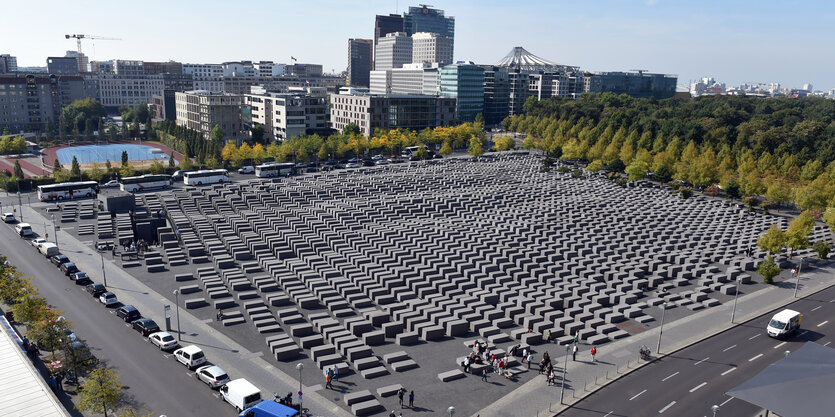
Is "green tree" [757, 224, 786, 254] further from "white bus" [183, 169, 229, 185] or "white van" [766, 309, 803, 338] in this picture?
"white bus" [183, 169, 229, 185]

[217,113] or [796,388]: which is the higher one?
[217,113]

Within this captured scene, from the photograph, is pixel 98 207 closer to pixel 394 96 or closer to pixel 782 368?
pixel 782 368

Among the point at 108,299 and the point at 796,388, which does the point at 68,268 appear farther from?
the point at 796,388

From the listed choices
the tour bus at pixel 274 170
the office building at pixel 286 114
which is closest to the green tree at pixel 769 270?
the tour bus at pixel 274 170

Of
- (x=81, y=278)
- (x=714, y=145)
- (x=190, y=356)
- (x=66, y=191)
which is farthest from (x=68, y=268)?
(x=714, y=145)

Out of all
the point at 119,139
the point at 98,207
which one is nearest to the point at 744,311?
the point at 98,207

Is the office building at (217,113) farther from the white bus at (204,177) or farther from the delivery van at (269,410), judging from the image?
the delivery van at (269,410)
